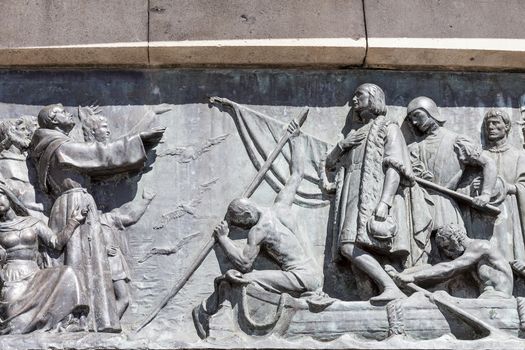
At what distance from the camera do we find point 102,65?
10.6 m

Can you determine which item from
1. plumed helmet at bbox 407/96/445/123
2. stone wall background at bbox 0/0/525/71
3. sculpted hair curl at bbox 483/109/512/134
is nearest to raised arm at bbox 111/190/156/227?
stone wall background at bbox 0/0/525/71

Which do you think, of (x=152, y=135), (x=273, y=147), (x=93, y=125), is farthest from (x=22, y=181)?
(x=273, y=147)

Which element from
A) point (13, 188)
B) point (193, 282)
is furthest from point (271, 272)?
point (13, 188)

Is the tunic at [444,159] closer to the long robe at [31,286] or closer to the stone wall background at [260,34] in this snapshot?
the stone wall background at [260,34]

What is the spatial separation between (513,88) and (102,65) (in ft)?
9.83

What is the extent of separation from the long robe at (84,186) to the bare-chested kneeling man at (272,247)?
2.64 feet

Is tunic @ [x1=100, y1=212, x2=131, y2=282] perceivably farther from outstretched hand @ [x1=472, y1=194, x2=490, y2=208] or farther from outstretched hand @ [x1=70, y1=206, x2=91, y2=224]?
outstretched hand @ [x1=472, y1=194, x2=490, y2=208]

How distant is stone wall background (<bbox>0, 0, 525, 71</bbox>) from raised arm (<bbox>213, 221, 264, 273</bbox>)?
1.30m

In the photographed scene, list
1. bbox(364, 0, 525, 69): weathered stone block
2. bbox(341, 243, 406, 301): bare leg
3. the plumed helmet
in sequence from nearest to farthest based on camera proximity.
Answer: bbox(341, 243, 406, 301): bare leg
the plumed helmet
bbox(364, 0, 525, 69): weathered stone block

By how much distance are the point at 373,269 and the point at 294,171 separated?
3.18 feet

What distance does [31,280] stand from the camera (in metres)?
9.88

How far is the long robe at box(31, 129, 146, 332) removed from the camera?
32.8ft

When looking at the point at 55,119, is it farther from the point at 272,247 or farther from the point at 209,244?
the point at 272,247

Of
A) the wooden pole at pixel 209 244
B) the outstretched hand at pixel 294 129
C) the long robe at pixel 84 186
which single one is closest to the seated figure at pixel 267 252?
the wooden pole at pixel 209 244
